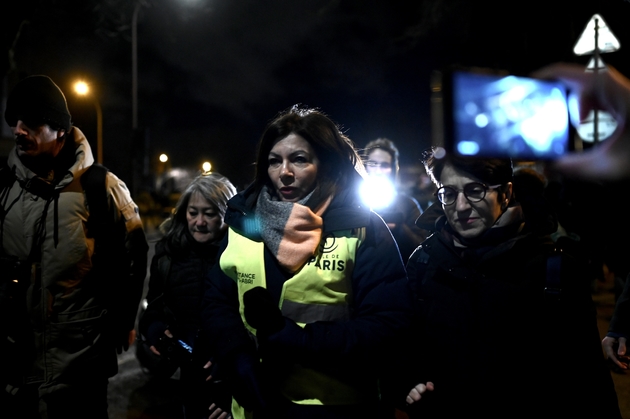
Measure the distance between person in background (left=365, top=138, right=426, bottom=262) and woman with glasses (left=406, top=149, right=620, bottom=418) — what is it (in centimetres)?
186

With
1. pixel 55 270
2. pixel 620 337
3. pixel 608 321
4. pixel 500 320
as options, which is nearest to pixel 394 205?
pixel 620 337

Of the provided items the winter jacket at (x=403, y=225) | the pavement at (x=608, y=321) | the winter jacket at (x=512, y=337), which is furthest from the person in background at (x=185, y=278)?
the pavement at (x=608, y=321)

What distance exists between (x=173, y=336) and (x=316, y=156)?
1423 mm

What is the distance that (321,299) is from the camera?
5.90 ft

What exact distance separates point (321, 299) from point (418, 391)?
586 millimetres

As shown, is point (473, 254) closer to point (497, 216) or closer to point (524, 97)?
point (497, 216)

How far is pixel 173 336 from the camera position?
107 inches

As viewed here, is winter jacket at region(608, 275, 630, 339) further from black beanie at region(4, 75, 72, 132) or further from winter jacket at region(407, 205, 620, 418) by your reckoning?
black beanie at region(4, 75, 72, 132)

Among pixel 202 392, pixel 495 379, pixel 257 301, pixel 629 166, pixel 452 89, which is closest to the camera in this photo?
pixel 452 89

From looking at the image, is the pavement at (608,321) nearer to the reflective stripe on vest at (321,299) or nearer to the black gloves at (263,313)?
the reflective stripe on vest at (321,299)

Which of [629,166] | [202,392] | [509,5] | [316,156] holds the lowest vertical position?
[202,392]

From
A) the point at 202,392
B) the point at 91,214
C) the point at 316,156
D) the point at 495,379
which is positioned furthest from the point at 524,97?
the point at 91,214

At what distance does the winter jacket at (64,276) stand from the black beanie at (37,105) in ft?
0.66

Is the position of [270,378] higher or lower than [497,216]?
lower
